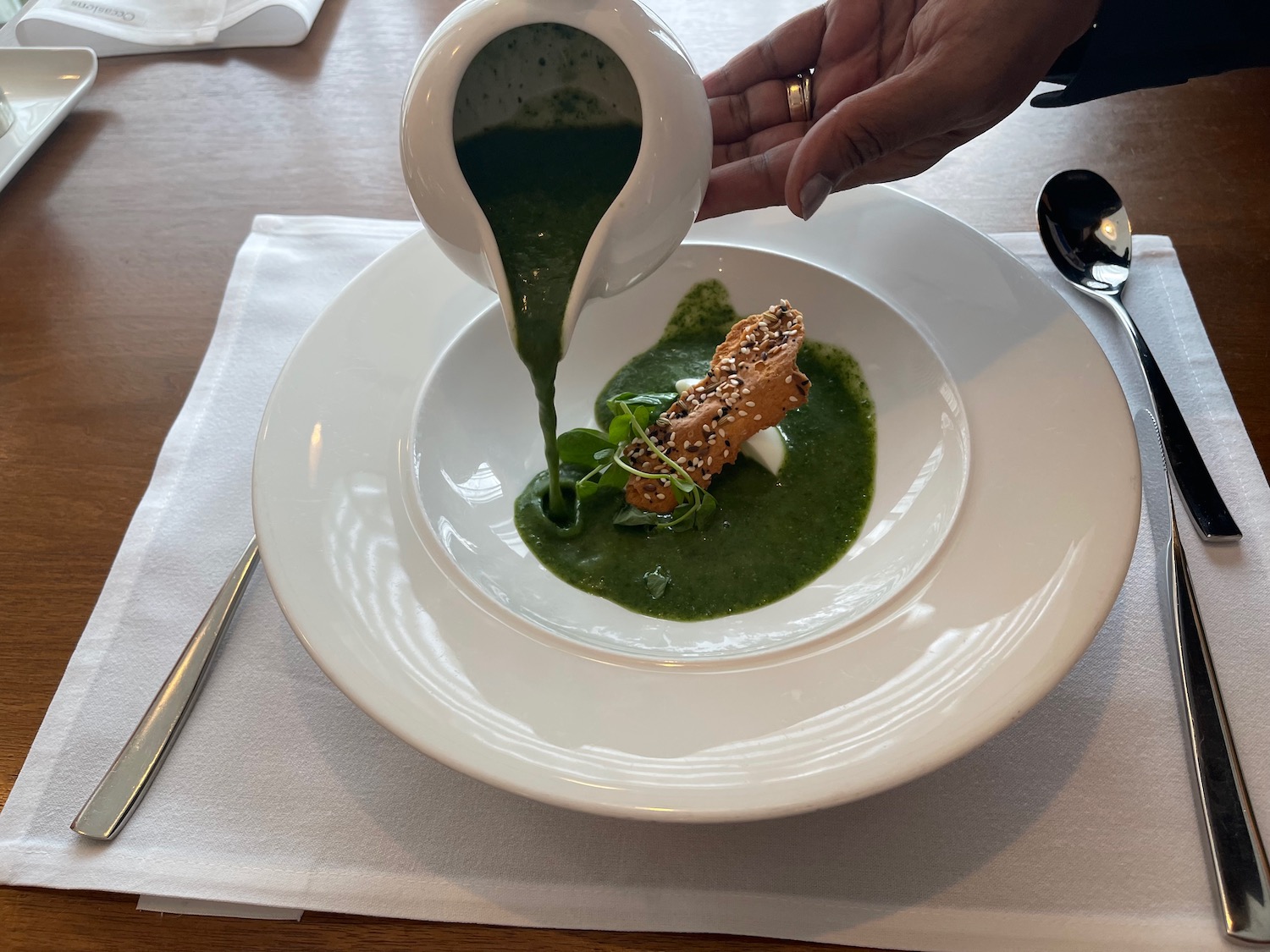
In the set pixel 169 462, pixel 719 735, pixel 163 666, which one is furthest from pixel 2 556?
pixel 719 735

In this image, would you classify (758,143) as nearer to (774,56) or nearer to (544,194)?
(774,56)

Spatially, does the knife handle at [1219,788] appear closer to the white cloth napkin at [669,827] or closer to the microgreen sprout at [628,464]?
the white cloth napkin at [669,827]

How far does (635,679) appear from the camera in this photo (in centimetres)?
100

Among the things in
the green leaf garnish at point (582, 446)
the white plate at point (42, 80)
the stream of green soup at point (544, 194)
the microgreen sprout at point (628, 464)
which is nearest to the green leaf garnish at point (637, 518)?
the microgreen sprout at point (628, 464)

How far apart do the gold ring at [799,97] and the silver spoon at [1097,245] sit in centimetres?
50

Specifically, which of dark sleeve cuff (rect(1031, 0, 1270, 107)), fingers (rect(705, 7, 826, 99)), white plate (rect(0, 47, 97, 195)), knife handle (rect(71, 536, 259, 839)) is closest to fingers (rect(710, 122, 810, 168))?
fingers (rect(705, 7, 826, 99))

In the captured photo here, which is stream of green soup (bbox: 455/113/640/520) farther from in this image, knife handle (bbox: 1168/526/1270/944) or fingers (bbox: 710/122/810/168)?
knife handle (bbox: 1168/526/1270/944)

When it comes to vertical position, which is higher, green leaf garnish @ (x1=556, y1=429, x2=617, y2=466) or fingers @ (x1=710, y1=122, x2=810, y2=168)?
fingers @ (x1=710, y1=122, x2=810, y2=168)

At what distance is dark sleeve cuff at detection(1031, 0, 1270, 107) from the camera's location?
1519 mm

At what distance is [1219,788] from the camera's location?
102cm

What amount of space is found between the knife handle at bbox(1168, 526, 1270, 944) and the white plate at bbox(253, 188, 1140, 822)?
0.70 ft

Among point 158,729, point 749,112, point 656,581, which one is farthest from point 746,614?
point 749,112

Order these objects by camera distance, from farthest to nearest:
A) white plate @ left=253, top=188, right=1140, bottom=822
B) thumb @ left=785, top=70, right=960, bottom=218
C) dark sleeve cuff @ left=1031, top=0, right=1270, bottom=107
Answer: dark sleeve cuff @ left=1031, top=0, right=1270, bottom=107, thumb @ left=785, top=70, right=960, bottom=218, white plate @ left=253, top=188, right=1140, bottom=822

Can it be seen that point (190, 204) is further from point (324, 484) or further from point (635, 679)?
point (635, 679)
